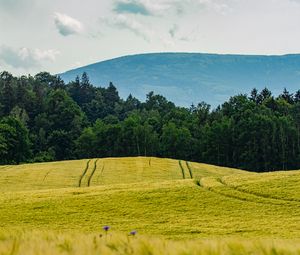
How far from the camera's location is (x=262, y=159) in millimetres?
111375

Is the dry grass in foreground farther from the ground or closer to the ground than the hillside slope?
farther from the ground

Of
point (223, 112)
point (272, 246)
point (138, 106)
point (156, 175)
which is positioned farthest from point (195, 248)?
point (138, 106)

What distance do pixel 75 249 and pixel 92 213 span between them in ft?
71.5

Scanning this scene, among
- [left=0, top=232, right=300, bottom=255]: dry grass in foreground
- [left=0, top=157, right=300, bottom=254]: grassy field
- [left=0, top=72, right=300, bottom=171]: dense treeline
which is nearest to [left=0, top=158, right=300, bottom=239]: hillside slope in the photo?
[left=0, top=157, right=300, bottom=254]: grassy field

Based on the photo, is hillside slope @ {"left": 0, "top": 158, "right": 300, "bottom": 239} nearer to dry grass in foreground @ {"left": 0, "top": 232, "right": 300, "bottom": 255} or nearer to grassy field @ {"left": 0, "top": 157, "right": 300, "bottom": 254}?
grassy field @ {"left": 0, "top": 157, "right": 300, "bottom": 254}

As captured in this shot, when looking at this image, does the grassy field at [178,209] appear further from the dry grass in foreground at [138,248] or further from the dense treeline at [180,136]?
the dense treeline at [180,136]

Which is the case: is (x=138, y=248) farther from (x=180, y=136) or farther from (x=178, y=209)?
(x=180, y=136)

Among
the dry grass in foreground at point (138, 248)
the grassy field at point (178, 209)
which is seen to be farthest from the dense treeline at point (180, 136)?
the dry grass in foreground at point (138, 248)

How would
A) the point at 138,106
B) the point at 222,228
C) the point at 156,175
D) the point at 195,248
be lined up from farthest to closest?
1. the point at 138,106
2. the point at 156,175
3. the point at 222,228
4. the point at 195,248

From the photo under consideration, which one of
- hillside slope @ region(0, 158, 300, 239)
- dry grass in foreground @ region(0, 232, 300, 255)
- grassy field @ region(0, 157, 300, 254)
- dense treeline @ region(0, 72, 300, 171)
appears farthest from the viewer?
dense treeline @ region(0, 72, 300, 171)

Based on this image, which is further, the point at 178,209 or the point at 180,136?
the point at 180,136

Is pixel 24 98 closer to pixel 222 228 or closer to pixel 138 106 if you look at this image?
pixel 138 106

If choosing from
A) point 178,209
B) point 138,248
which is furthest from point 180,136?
point 138,248

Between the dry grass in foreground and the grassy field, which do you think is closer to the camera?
the dry grass in foreground
